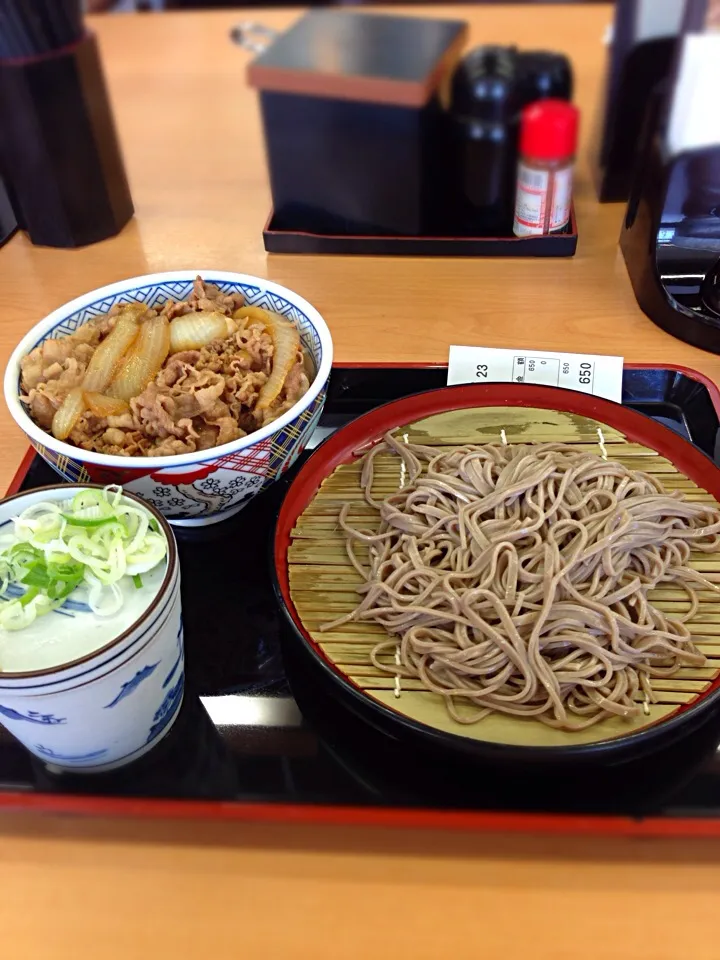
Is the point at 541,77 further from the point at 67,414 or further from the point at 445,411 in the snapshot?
the point at 67,414

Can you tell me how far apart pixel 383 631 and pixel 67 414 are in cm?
46

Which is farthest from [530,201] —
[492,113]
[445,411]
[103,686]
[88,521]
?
[103,686]

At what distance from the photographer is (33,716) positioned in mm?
667

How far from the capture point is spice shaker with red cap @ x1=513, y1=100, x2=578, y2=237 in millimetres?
1219

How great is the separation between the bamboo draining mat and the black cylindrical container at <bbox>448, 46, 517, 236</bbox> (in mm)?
545

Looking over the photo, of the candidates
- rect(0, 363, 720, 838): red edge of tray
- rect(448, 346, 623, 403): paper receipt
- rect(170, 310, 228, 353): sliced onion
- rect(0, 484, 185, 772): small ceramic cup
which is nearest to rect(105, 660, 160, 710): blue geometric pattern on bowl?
rect(0, 484, 185, 772): small ceramic cup

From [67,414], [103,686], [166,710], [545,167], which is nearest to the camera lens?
[103,686]

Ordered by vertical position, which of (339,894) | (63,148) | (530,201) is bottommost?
(339,894)

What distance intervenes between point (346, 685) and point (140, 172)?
1537mm

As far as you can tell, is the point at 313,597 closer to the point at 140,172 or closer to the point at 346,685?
the point at 346,685

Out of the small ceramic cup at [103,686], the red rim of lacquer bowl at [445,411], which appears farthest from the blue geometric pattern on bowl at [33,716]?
the red rim of lacquer bowl at [445,411]

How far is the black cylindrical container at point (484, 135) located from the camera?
4.23ft

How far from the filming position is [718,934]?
0.65m

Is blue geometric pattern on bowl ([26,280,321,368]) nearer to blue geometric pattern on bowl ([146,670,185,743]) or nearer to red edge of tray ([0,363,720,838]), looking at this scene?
blue geometric pattern on bowl ([146,670,185,743])
